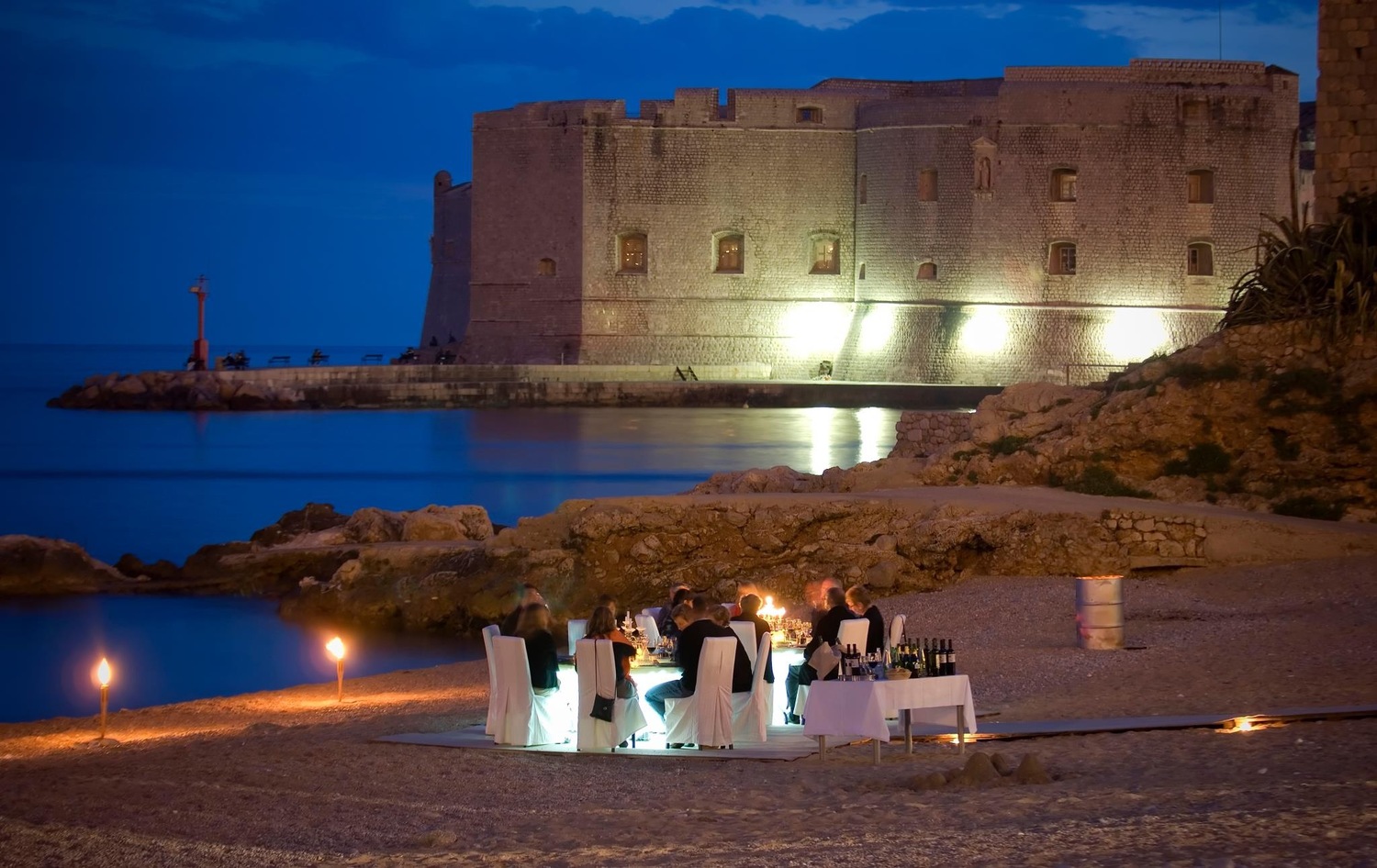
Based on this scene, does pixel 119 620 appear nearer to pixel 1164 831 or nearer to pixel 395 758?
pixel 395 758

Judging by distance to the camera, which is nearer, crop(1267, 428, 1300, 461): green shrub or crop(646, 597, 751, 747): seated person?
crop(646, 597, 751, 747): seated person

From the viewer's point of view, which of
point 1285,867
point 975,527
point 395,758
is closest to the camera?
point 1285,867

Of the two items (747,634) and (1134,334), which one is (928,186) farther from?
(747,634)

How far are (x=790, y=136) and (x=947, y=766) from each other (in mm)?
26774

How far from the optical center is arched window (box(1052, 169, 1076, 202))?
29297 mm

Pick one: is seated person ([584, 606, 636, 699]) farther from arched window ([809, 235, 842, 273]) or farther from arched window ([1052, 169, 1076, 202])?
arched window ([809, 235, 842, 273])

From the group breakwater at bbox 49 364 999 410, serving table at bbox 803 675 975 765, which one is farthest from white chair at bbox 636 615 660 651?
breakwater at bbox 49 364 999 410

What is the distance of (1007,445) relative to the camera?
12195mm

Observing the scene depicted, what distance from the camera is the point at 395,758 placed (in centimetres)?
572

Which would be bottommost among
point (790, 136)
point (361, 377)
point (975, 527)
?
point (975, 527)

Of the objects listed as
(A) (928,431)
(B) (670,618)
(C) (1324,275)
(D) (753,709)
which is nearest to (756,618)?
(D) (753,709)

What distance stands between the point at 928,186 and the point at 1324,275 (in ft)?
62.3

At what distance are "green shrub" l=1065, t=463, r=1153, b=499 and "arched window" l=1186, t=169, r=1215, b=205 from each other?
19227 mm

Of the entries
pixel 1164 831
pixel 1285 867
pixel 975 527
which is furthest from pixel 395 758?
pixel 975 527
